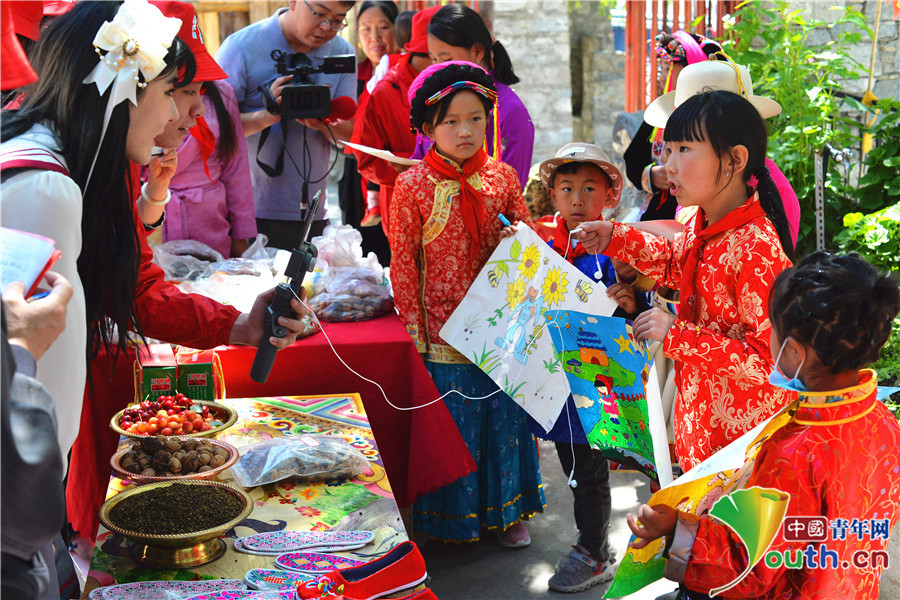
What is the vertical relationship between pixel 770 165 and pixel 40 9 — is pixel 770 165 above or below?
below

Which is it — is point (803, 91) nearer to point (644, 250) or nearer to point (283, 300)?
point (644, 250)

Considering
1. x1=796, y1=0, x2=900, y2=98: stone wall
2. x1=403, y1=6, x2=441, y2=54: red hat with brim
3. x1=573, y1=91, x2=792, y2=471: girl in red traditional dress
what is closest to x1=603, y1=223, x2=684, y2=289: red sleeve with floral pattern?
x1=573, y1=91, x2=792, y2=471: girl in red traditional dress

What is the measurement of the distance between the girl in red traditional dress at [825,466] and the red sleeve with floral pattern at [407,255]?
1.57 metres

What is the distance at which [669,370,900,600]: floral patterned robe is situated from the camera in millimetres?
A: 1433

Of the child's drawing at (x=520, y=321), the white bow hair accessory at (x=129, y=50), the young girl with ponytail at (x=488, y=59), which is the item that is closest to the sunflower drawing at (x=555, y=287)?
Answer: the child's drawing at (x=520, y=321)

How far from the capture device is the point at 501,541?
3.21m

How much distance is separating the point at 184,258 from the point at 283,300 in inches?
58.0

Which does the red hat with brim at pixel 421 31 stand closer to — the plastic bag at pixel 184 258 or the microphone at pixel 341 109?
the microphone at pixel 341 109

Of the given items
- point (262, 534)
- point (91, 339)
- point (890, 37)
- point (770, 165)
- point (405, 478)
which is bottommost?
point (405, 478)

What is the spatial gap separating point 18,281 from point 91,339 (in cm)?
76

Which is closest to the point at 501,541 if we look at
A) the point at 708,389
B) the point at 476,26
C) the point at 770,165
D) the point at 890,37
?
the point at 708,389

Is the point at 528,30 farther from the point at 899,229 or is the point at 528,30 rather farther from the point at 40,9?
the point at 40,9

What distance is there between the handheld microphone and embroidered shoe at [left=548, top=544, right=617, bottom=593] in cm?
140

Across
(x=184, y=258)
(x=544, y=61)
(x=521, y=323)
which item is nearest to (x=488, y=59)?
(x=521, y=323)
